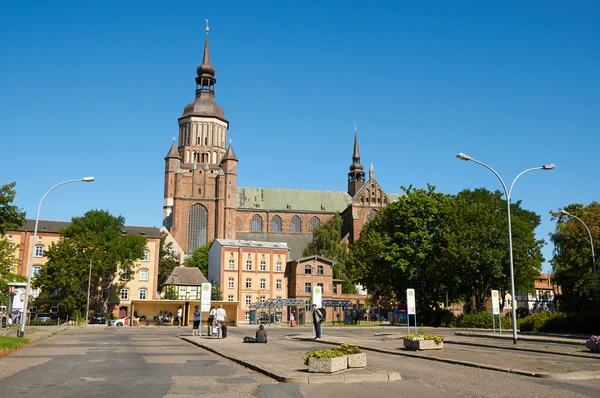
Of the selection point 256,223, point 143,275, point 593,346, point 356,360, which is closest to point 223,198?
point 256,223

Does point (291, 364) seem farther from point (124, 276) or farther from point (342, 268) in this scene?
point (342, 268)

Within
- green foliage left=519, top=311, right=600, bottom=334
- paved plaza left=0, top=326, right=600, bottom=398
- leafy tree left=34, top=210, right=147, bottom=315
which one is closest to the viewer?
paved plaza left=0, top=326, right=600, bottom=398

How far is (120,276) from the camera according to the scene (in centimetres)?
7512

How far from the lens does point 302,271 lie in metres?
82.6

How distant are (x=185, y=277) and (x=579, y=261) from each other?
4878 cm

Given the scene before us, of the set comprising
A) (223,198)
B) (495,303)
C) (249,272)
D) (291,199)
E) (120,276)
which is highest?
(291,199)

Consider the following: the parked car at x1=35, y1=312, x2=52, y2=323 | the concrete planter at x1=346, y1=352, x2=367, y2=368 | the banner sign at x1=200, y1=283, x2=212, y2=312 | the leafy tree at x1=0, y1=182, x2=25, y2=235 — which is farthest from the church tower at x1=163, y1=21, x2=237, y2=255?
the concrete planter at x1=346, y1=352, x2=367, y2=368

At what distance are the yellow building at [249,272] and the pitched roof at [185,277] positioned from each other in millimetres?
3166

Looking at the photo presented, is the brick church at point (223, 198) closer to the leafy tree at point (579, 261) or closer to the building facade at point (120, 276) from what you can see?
the building facade at point (120, 276)

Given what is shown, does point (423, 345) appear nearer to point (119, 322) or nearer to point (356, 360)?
point (356, 360)

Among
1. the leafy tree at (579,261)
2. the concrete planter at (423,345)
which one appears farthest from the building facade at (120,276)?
the concrete planter at (423,345)

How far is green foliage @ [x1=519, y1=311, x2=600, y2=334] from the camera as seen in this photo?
34875 mm

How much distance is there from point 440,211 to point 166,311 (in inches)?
1250

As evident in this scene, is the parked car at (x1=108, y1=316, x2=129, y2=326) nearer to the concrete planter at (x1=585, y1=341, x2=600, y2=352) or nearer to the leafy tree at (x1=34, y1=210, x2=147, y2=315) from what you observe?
the leafy tree at (x1=34, y1=210, x2=147, y2=315)
